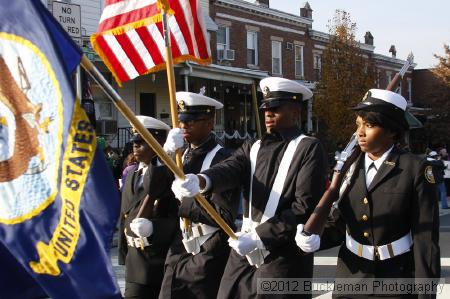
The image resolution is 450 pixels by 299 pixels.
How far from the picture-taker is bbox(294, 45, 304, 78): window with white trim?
1337 inches

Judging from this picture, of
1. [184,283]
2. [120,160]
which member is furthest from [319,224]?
[120,160]

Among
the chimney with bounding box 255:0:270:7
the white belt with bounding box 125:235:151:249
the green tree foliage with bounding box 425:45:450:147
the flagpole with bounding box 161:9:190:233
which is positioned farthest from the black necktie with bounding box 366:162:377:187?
the green tree foliage with bounding box 425:45:450:147

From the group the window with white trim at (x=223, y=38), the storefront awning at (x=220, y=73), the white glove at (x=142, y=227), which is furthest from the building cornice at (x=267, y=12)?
the white glove at (x=142, y=227)

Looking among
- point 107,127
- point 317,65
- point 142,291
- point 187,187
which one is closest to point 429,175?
point 187,187

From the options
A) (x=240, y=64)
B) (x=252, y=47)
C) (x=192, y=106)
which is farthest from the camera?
(x=252, y=47)

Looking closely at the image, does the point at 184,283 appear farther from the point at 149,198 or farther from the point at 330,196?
the point at 330,196

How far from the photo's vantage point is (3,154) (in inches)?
127

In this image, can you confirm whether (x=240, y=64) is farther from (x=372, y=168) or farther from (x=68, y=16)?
(x=372, y=168)

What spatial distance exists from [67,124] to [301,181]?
1.64m

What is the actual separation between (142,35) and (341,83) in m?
25.2

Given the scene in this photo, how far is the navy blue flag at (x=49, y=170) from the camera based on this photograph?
3043 millimetres

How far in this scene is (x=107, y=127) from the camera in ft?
66.7
